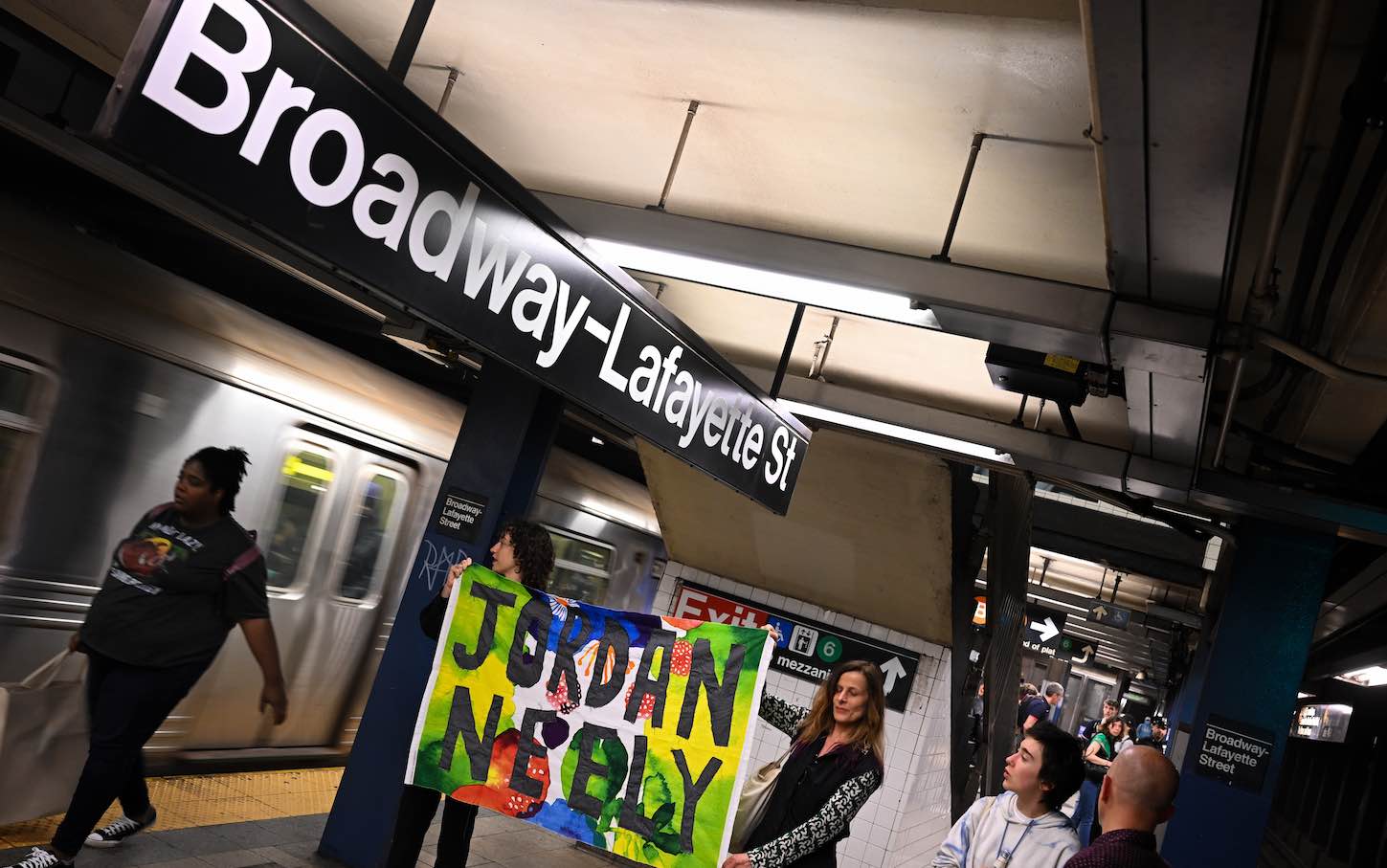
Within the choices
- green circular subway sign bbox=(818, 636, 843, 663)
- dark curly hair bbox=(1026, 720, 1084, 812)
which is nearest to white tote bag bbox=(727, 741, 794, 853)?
dark curly hair bbox=(1026, 720, 1084, 812)

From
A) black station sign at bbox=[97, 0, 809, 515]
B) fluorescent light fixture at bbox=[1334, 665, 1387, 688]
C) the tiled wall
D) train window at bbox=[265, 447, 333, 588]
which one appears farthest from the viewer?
fluorescent light fixture at bbox=[1334, 665, 1387, 688]

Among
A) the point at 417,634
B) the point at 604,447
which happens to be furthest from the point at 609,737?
the point at 604,447

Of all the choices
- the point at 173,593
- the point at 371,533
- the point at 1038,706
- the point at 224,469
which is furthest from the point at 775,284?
the point at 1038,706

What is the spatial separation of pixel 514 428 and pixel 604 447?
6820 mm

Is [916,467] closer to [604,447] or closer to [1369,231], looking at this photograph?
[1369,231]

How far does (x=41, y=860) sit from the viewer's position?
14.4 feet

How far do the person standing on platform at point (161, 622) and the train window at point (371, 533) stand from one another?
247cm

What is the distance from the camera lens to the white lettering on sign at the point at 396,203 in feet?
6.58

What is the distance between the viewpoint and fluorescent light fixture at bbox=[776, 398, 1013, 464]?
22.0ft

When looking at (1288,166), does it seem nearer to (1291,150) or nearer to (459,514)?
(1291,150)

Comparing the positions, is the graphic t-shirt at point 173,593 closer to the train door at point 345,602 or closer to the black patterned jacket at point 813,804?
the train door at point 345,602

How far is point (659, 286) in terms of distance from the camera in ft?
22.4

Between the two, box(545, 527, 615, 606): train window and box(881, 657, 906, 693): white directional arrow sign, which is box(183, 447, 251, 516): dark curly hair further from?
box(881, 657, 906, 693): white directional arrow sign

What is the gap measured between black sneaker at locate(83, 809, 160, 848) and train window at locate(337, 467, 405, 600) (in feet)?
7.70
